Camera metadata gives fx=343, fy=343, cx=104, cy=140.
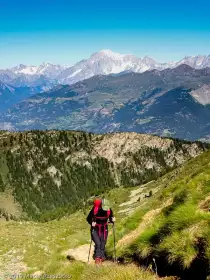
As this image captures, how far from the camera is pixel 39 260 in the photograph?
30031mm

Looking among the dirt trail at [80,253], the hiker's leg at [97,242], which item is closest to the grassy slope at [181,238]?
the hiker's leg at [97,242]

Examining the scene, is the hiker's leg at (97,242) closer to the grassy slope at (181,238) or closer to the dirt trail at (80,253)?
the grassy slope at (181,238)

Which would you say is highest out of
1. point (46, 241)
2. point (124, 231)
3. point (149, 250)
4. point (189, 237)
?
point (189, 237)

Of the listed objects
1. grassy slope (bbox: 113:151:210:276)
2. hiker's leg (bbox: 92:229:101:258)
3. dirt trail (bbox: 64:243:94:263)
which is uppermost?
grassy slope (bbox: 113:151:210:276)

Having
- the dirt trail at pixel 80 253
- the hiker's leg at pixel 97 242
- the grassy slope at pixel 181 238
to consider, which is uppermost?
the grassy slope at pixel 181 238

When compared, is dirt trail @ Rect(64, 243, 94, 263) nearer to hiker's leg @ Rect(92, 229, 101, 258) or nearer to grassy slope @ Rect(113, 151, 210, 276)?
hiker's leg @ Rect(92, 229, 101, 258)

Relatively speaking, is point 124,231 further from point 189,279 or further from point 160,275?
point 189,279

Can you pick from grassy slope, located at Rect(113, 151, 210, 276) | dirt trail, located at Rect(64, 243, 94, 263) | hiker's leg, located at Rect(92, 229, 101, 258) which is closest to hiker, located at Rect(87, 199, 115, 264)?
hiker's leg, located at Rect(92, 229, 101, 258)

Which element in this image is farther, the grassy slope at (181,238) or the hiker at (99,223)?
the hiker at (99,223)

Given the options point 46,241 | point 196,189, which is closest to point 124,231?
point 196,189

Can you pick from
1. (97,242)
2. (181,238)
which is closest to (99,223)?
(97,242)

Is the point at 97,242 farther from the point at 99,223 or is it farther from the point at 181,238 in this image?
the point at 181,238

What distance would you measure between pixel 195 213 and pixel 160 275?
2.88 meters

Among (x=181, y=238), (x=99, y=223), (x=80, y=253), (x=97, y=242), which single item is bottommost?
(x=80, y=253)
